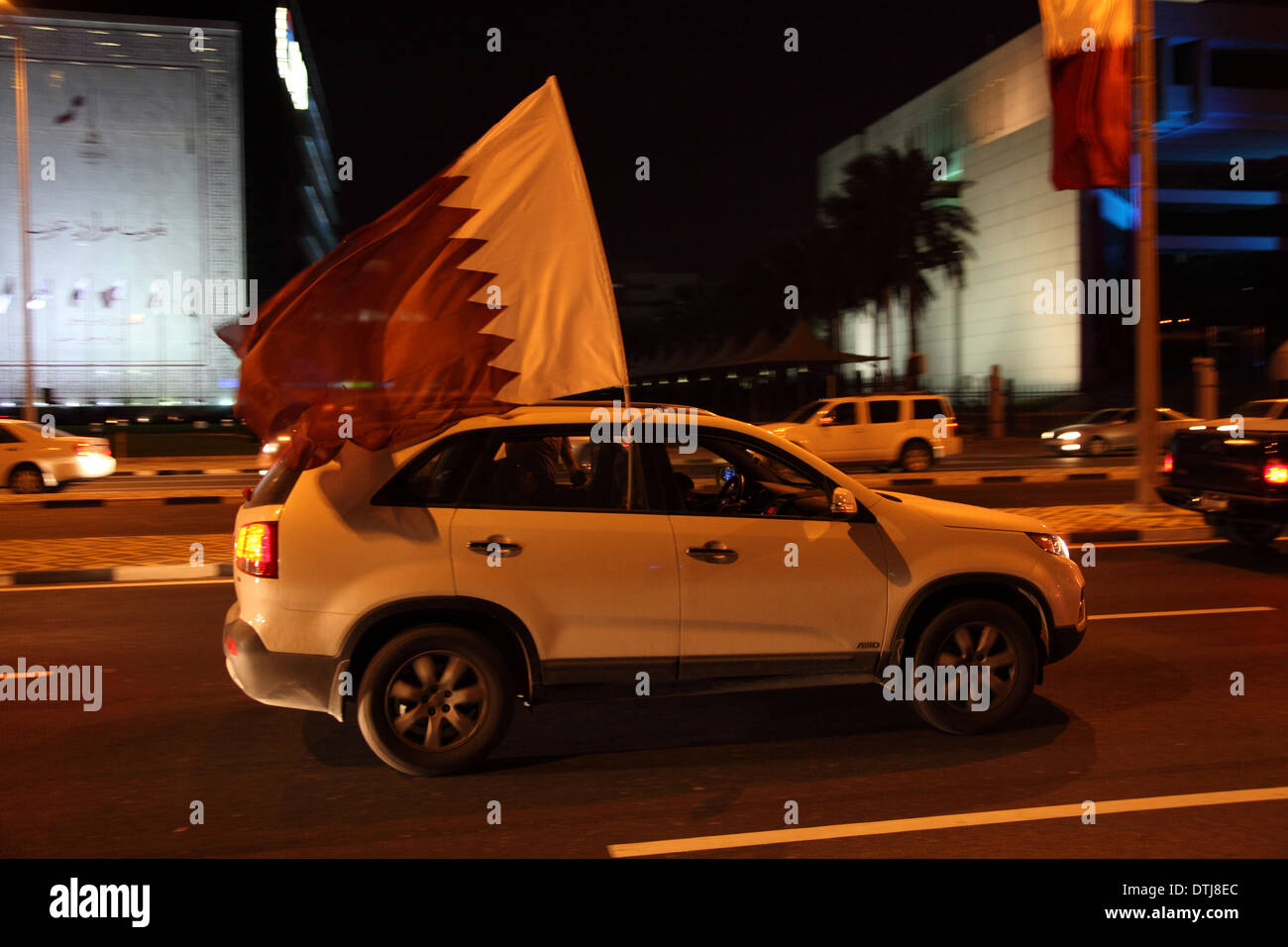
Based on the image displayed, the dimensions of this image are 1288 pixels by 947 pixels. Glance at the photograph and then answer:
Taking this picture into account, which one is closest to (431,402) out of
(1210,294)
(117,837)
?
(117,837)

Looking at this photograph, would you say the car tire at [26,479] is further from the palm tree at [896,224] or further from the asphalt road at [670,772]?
the palm tree at [896,224]

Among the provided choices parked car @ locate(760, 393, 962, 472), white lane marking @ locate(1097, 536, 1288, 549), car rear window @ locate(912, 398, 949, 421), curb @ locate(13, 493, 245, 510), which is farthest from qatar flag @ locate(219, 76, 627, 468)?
car rear window @ locate(912, 398, 949, 421)

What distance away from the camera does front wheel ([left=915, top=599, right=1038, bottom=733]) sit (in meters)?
5.66

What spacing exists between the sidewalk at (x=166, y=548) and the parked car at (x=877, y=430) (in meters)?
8.73

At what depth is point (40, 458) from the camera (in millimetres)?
20266

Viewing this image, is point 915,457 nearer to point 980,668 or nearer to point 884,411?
point 884,411

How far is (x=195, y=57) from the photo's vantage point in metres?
64.4

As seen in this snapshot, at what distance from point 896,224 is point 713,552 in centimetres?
5156

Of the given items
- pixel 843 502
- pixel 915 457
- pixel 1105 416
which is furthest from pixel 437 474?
pixel 1105 416

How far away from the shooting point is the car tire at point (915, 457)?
24.9 meters

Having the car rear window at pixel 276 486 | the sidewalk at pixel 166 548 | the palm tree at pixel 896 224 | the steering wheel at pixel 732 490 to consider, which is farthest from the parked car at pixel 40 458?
the palm tree at pixel 896 224

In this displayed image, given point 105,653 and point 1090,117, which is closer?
point 105,653

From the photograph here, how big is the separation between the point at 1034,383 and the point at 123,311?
5055cm
